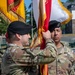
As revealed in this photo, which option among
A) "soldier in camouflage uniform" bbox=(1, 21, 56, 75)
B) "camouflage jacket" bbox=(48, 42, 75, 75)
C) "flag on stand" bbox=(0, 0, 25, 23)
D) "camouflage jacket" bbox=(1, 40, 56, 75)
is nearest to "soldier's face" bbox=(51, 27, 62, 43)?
"camouflage jacket" bbox=(48, 42, 75, 75)

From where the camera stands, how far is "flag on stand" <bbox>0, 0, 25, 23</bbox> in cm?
625

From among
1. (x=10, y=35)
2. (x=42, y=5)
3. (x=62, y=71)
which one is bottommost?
(x=62, y=71)

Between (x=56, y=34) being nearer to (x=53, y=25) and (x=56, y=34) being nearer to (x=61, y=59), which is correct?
(x=53, y=25)

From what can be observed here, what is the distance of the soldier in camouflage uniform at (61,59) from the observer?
4324 mm

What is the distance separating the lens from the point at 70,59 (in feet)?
14.5

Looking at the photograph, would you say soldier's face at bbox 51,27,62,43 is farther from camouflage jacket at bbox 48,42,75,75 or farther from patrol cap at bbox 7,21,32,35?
patrol cap at bbox 7,21,32,35

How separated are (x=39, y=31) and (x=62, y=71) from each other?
685 millimetres

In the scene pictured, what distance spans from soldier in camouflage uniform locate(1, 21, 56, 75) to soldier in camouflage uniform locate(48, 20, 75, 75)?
0.85 m

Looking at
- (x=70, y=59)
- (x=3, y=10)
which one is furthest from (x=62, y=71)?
(x=3, y=10)

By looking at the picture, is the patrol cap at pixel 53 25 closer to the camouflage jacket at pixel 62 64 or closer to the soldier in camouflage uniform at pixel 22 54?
the camouflage jacket at pixel 62 64

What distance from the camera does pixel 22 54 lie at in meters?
3.37

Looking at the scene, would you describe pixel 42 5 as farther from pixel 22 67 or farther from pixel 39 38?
pixel 22 67

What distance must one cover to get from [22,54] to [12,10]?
10.7ft

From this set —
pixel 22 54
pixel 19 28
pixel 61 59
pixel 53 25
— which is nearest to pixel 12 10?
pixel 53 25
